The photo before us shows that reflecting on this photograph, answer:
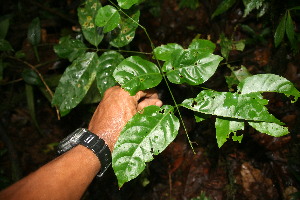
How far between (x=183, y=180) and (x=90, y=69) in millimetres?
1740

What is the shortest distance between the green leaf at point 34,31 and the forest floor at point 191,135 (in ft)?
0.64

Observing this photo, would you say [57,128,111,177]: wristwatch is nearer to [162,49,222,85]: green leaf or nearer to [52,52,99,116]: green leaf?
[52,52,99,116]: green leaf

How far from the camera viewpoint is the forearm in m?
1.16

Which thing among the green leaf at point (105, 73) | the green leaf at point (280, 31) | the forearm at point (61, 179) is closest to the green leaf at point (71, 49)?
the green leaf at point (105, 73)

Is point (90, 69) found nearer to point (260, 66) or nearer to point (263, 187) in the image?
point (260, 66)

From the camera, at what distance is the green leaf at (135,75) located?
4.44 feet

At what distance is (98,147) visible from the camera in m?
1.43

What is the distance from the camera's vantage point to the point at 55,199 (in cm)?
118

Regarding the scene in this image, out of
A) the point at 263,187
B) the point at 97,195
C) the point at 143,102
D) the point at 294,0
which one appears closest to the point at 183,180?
the point at 263,187

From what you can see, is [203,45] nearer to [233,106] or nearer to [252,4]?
[233,106]

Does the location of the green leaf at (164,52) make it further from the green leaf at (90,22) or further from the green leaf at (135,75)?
the green leaf at (90,22)

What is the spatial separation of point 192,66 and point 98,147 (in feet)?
2.50

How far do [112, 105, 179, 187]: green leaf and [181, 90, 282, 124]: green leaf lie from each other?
→ 19 centimetres

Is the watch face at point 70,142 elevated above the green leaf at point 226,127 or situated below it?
below
